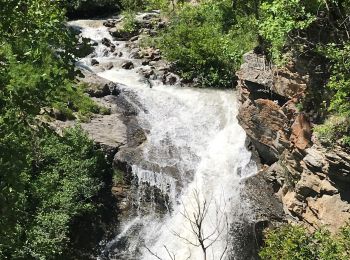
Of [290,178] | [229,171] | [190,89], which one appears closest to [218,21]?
[190,89]

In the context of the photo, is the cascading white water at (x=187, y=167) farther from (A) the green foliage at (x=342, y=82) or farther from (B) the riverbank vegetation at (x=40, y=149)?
(A) the green foliage at (x=342, y=82)

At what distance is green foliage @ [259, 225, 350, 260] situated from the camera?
11.2 meters

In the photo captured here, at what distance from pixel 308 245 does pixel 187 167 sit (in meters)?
7.08

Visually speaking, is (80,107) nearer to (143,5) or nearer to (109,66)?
(109,66)

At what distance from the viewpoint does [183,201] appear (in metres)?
16.9

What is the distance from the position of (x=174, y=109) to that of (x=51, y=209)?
28.1 feet

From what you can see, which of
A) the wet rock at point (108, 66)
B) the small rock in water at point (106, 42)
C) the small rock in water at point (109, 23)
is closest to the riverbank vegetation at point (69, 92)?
the wet rock at point (108, 66)

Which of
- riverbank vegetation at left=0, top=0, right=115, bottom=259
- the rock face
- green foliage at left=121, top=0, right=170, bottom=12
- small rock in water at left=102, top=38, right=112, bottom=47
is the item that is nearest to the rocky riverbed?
the rock face

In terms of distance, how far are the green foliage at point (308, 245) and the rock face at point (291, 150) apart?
4.30ft

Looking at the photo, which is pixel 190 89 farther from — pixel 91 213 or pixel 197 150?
pixel 91 213

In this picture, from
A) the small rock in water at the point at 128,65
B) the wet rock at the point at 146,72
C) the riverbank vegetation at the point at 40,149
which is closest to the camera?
the riverbank vegetation at the point at 40,149

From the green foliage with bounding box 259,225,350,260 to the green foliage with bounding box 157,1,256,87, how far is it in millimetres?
12124

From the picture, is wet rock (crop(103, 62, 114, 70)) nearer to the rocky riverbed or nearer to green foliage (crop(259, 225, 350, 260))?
the rocky riverbed

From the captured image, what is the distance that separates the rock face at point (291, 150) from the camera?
1293 cm
